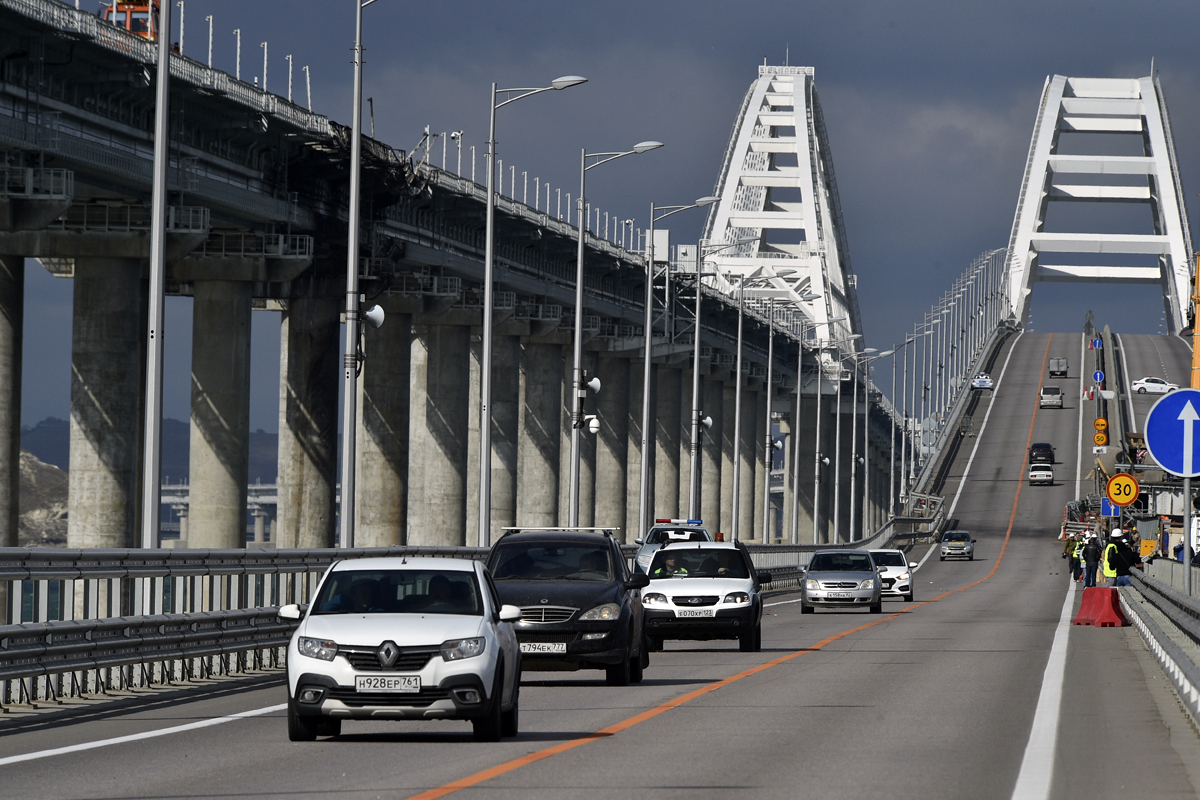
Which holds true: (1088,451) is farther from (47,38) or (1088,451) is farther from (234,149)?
(47,38)

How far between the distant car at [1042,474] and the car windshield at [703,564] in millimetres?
94940

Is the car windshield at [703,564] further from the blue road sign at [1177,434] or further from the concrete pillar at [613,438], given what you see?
the concrete pillar at [613,438]

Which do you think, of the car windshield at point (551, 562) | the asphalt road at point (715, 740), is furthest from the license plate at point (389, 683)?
the car windshield at point (551, 562)

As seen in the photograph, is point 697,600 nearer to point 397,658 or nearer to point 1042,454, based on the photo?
point 397,658

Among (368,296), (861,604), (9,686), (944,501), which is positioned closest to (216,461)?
(368,296)

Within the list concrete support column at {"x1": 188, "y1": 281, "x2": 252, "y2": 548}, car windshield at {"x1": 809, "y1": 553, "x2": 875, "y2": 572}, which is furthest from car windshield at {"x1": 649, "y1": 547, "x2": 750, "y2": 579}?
concrete support column at {"x1": 188, "y1": 281, "x2": 252, "y2": 548}

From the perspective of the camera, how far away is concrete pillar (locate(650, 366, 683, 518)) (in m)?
101

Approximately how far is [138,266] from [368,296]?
29.1ft

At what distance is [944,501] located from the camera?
4663 inches

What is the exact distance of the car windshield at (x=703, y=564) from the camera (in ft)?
89.8

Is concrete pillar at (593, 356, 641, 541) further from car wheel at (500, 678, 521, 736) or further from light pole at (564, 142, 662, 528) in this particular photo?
car wheel at (500, 678, 521, 736)

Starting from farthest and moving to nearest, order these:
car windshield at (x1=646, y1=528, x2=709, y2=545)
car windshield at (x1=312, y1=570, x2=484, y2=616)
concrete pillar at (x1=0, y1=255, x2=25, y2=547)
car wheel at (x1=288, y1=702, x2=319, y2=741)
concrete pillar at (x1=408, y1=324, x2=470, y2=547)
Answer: concrete pillar at (x1=408, y1=324, x2=470, y2=547) → concrete pillar at (x1=0, y1=255, x2=25, y2=547) → car windshield at (x1=646, y1=528, x2=709, y2=545) → car windshield at (x1=312, y1=570, x2=484, y2=616) → car wheel at (x1=288, y1=702, x2=319, y2=741)

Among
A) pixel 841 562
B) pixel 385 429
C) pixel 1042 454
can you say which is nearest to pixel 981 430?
pixel 1042 454

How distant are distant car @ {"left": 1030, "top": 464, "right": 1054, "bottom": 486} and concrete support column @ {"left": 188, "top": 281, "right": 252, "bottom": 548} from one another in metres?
73.3
